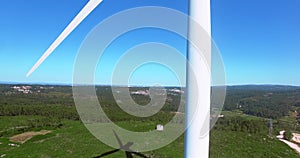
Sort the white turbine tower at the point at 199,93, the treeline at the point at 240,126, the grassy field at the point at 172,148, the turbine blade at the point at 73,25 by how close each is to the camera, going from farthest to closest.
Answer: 1. the treeline at the point at 240,126
2. the grassy field at the point at 172,148
3. the turbine blade at the point at 73,25
4. the white turbine tower at the point at 199,93

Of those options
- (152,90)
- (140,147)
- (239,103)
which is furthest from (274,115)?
(152,90)

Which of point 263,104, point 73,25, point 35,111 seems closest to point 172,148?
point 73,25

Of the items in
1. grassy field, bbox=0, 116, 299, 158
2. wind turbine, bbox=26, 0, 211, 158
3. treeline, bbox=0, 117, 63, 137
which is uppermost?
wind turbine, bbox=26, 0, 211, 158

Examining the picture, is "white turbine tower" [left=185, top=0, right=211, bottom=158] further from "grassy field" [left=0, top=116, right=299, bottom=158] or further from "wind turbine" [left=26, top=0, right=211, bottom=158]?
"grassy field" [left=0, top=116, right=299, bottom=158]

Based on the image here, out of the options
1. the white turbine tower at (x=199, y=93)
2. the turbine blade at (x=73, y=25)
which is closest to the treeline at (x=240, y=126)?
the turbine blade at (x=73, y=25)

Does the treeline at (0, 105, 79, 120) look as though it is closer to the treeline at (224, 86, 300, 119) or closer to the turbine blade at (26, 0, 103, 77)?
the treeline at (224, 86, 300, 119)

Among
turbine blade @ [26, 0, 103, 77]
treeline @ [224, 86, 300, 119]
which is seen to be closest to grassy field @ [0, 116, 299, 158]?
turbine blade @ [26, 0, 103, 77]

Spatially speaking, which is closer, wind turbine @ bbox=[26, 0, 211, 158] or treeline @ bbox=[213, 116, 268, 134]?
wind turbine @ bbox=[26, 0, 211, 158]

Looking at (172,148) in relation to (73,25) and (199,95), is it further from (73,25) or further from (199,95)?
(199,95)

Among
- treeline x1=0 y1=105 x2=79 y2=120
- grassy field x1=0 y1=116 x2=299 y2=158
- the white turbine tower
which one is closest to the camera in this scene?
the white turbine tower

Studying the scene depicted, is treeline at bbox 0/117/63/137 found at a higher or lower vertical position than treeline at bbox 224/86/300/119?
lower

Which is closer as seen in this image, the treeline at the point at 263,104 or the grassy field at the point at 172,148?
the grassy field at the point at 172,148

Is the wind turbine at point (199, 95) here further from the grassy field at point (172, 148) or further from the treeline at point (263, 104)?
the treeline at point (263, 104)

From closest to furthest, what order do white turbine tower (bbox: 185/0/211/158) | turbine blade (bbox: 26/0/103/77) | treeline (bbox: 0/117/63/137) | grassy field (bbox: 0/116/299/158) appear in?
white turbine tower (bbox: 185/0/211/158), turbine blade (bbox: 26/0/103/77), grassy field (bbox: 0/116/299/158), treeline (bbox: 0/117/63/137)
